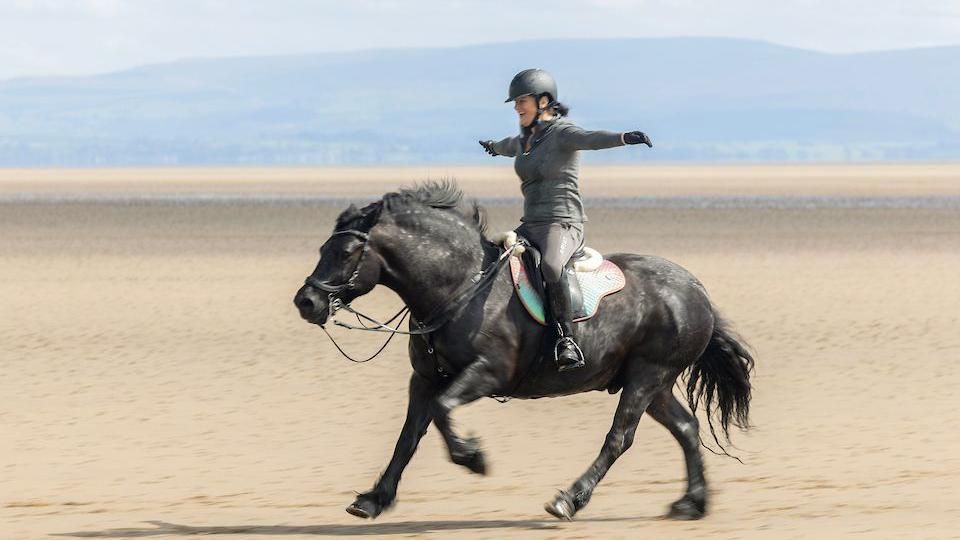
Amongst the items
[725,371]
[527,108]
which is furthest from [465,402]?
[725,371]

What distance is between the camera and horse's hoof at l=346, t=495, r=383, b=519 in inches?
319

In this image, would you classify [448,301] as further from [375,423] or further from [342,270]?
[375,423]

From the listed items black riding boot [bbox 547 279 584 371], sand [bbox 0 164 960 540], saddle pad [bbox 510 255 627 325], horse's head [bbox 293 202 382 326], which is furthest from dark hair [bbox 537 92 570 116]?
sand [bbox 0 164 960 540]

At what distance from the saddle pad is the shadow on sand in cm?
107

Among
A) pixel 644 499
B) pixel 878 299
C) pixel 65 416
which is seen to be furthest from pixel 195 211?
pixel 644 499

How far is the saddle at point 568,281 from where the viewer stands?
327 inches

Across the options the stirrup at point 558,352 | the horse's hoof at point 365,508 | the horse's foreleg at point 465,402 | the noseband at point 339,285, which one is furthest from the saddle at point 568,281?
the horse's hoof at point 365,508

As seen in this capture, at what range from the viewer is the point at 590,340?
8422mm

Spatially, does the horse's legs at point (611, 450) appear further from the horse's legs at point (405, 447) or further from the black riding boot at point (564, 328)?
the horse's legs at point (405, 447)

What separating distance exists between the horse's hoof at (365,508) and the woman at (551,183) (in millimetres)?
1191

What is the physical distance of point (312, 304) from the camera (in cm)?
784

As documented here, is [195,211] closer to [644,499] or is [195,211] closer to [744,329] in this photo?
[744,329]

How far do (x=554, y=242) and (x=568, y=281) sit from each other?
217mm

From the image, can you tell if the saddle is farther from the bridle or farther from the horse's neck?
the horse's neck
